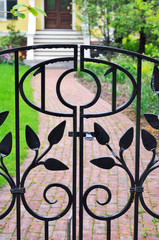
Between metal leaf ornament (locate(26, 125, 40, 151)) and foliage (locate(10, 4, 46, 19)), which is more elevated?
foliage (locate(10, 4, 46, 19))

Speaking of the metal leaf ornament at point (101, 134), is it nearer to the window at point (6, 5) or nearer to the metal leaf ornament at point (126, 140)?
the metal leaf ornament at point (126, 140)

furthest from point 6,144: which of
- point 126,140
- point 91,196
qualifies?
point 91,196

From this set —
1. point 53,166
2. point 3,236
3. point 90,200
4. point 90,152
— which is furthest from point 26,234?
point 90,152

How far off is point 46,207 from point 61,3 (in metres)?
17.7

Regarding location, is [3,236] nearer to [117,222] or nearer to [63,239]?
[63,239]

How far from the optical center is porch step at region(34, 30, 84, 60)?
56.4 feet

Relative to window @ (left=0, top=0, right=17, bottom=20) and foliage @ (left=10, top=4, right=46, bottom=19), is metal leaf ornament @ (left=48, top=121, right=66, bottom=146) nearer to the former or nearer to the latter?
foliage @ (left=10, top=4, right=46, bottom=19)

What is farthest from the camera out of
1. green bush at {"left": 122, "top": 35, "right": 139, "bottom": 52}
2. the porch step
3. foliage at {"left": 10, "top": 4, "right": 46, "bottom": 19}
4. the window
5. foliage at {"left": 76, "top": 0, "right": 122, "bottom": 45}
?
the window

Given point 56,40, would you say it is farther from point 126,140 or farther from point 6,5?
point 126,140

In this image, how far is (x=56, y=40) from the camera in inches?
715

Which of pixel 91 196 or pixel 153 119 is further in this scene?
pixel 91 196

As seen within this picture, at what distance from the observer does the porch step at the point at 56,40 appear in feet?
56.4

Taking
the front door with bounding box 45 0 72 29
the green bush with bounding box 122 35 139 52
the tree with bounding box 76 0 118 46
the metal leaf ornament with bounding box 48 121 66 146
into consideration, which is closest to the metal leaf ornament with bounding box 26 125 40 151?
the metal leaf ornament with bounding box 48 121 66 146

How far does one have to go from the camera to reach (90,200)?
3.92m
